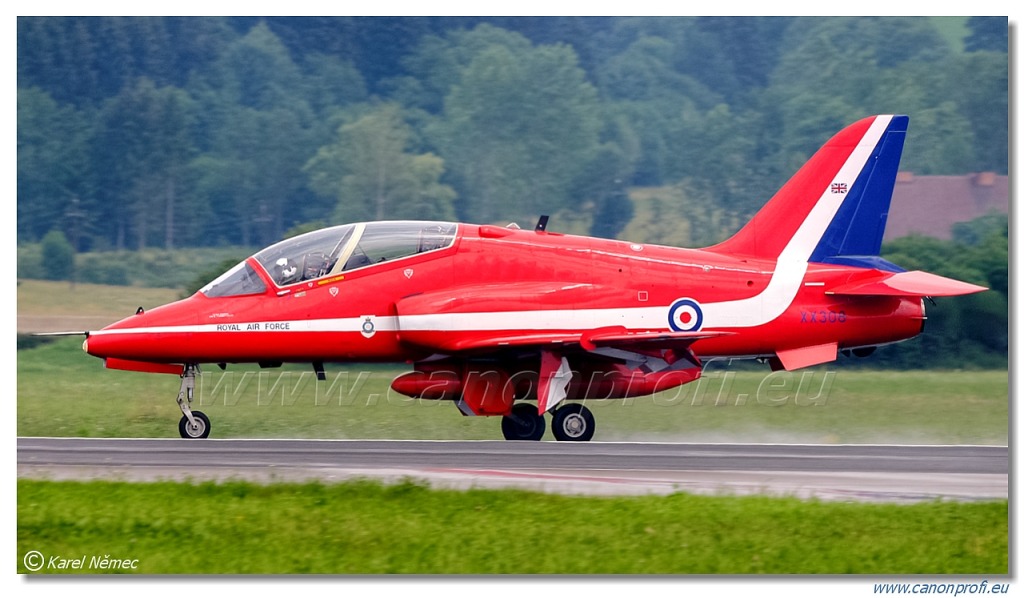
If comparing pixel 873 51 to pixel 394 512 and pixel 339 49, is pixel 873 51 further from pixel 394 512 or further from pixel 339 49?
pixel 394 512

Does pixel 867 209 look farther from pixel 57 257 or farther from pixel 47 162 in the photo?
pixel 47 162

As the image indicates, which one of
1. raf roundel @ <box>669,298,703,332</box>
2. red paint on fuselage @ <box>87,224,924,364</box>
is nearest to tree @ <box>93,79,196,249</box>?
red paint on fuselage @ <box>87,224,924,364</box>

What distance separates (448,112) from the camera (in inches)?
1275

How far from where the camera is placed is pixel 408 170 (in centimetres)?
2902

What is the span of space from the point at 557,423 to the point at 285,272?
156 inches

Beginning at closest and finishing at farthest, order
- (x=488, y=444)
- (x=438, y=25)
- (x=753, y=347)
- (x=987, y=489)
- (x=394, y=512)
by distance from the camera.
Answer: (x=394, y=512) → (x=987, y=489) → (x=488, y=444) → (x=753, y=347) → (x=438, y=25)

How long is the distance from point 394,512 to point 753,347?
24.6ft

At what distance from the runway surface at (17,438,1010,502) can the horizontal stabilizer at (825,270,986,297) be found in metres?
2.00

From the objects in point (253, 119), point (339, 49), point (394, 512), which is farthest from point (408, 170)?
point (394, 512)

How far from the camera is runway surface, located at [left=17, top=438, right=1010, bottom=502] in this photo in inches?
495

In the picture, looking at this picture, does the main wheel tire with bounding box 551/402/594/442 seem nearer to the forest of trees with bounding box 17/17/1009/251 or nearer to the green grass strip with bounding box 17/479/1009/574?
the green grass strip with bounding box 17/479/1009/574

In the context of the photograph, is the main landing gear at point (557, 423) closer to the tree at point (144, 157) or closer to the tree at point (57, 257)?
the tree at point (57, 257)

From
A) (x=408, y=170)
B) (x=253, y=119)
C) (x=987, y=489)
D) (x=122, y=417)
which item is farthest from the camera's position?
(x=253, y=119)

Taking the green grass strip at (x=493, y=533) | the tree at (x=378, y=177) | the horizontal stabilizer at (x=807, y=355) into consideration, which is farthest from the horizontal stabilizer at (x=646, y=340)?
the tree at (x=378, y=177)
